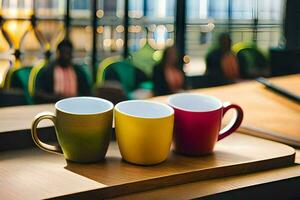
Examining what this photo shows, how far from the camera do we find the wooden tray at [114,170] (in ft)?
2.37

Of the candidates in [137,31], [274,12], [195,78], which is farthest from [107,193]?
[274,12]

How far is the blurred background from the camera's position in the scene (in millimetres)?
3344

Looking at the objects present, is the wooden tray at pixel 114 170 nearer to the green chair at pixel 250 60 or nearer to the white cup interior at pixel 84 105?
the white cup interior at pixel 84 105

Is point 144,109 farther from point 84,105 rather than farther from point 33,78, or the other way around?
point 33,78

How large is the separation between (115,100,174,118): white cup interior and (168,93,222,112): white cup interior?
0.04 m

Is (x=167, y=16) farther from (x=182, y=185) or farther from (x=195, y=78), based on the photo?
(x=182, y=185)

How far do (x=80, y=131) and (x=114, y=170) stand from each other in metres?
0.08

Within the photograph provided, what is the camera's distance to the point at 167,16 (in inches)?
168

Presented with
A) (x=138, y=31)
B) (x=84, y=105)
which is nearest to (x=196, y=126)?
(x=84, y=105)

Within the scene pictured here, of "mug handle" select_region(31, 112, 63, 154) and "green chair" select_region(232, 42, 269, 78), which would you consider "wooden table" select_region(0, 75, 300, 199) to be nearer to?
"mug handle" select_region(31, 112, 63, 154)

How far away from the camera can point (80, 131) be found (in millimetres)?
833

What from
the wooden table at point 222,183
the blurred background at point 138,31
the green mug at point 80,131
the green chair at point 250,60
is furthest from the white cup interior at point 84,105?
the green chair at point 250,60

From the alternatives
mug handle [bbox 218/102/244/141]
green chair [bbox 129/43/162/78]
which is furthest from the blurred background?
mug handle [bbox 218/102/244/141]

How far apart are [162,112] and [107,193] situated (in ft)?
0.63
